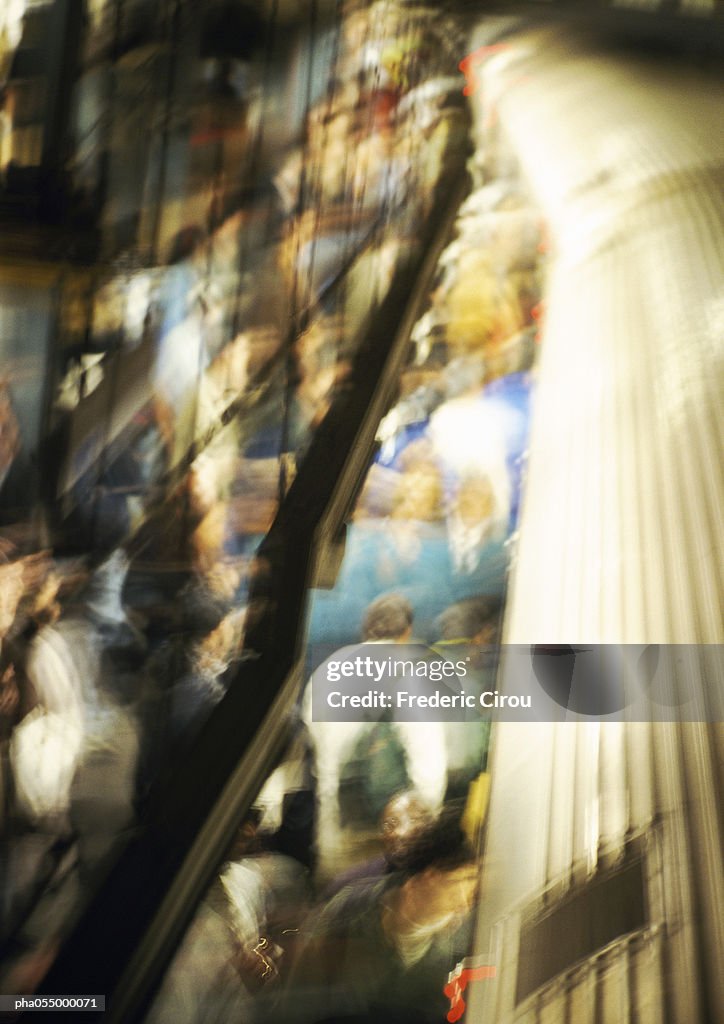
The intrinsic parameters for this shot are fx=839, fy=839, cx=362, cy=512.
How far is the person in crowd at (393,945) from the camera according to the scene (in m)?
1.90

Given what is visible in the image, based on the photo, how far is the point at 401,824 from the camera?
1.96 metres

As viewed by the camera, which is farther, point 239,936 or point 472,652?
point 472,652

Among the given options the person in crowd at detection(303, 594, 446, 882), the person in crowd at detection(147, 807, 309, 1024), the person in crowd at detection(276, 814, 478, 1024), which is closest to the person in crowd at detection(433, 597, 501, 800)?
the person in crowd at detection(303, 594, 446, 882)

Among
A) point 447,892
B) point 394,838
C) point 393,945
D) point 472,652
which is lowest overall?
point 393,945

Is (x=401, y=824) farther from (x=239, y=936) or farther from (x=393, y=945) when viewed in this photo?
(x=239, y=936)

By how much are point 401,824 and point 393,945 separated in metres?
0.27

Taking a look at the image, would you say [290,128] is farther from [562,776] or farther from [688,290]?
[562,776]

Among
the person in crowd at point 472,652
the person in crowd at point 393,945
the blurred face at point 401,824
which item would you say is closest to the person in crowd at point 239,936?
the person in crowd at point 393,945

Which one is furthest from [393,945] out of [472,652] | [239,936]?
[472,652]

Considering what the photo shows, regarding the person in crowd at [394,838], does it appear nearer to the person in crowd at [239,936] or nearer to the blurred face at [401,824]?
the blurred face at [401,824]

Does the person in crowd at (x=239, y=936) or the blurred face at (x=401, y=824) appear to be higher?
the blurred face at (x=401, y=824)

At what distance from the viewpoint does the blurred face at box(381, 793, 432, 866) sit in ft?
6.41

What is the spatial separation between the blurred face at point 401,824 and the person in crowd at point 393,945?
0.02 metres

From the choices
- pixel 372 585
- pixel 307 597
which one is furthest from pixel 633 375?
pixel 307 597
